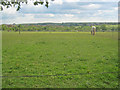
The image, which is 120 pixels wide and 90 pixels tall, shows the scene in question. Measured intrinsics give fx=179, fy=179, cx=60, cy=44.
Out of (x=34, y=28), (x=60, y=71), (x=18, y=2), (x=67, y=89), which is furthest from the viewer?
(x=34, y=28)

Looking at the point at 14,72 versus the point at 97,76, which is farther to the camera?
the point at 14,72

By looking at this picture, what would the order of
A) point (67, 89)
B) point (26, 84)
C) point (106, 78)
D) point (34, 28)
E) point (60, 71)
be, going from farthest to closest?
point (34, 28)
point (60, 71)
point (106, 78)
point (26, 84)
point (67, 89)

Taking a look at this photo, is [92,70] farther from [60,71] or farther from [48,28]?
[48,28]

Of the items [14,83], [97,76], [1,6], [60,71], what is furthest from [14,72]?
[1,6]

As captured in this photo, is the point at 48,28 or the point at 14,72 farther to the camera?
the point at 48,28

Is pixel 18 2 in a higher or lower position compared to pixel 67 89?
higher

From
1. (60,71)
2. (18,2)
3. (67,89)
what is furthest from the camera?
(60,71)

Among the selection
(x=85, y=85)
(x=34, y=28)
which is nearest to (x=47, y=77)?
(x=85, y=85)

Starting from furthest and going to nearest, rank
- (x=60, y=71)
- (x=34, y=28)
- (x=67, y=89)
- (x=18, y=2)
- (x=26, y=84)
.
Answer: (x=34, y=28)
(x=60, y=71)
(x=26, y=84)
(x=67, y=89)
(x=18, y=2)

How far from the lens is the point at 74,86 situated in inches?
251

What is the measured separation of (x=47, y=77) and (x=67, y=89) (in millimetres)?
1388

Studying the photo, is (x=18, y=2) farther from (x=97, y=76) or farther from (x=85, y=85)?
(x=97, y=76)

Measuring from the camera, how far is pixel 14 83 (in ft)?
22.1

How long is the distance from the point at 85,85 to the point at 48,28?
89552 mm
